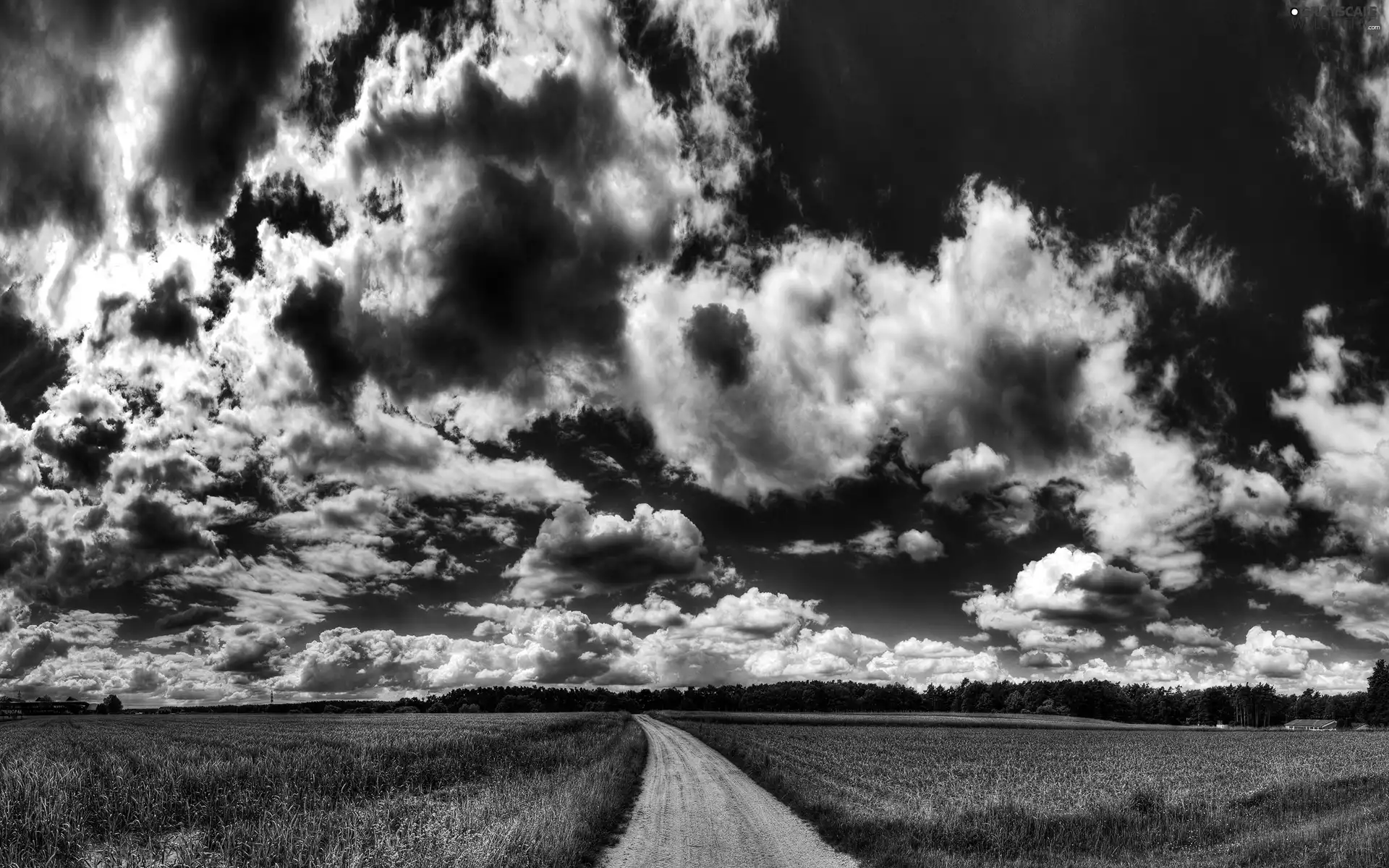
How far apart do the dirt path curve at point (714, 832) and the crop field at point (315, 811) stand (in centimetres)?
96

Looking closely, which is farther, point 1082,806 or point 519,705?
point 519,705

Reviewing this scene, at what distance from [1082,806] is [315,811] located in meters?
21.8

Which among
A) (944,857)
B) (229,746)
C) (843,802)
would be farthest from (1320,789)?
(229,746)

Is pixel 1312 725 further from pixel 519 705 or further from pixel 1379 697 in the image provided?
pixel 519 705

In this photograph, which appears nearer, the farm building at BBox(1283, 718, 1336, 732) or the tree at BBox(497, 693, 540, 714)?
the farm building at BBox(1283, 718, 1336, 732)

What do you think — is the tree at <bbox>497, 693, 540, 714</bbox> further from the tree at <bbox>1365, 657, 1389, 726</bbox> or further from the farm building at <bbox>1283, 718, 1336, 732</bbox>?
the tree at <bbox>1365, 657, 1389, 726</bbox>

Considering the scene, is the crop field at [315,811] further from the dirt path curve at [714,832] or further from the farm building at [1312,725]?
the farm building at [1312,725]

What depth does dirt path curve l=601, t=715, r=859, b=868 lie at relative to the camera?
551 inches

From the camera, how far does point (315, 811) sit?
1788cm

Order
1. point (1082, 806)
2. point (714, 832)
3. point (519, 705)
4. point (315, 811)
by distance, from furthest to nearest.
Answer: point (519, 705) → point (1082, 806) → point (315, 811) → point (714, 832)

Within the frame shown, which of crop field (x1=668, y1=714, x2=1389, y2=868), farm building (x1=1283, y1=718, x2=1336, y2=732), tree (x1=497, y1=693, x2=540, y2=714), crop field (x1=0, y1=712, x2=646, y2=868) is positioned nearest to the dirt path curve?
crop field (x1=668, y1=714, x2=1389, y2=868)

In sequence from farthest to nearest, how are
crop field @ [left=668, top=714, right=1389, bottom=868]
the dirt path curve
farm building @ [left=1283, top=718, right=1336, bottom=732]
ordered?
farm building @ [left=1283, top=718, right=1336, bottom=732]
crop field @ [left=668, top=714, right=1389, bottom=868]
the dirt path curve

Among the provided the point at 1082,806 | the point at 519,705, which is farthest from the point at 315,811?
the point at 519,705

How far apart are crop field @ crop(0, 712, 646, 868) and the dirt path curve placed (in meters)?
0.96
